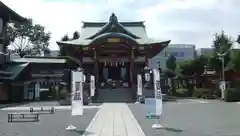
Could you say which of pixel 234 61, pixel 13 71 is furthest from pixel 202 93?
pixel 13 71

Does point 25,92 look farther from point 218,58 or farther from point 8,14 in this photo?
point 218,58

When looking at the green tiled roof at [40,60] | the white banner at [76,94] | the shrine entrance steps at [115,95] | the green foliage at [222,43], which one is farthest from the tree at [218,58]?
the white banner at [76,94]

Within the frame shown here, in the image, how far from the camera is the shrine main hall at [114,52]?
135 ft

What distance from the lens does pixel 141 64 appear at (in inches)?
1793

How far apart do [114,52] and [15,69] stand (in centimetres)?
1254

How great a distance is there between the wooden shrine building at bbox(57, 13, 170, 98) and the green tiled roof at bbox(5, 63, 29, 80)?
5310 millimetres

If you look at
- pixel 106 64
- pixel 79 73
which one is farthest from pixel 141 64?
pixel 79 73

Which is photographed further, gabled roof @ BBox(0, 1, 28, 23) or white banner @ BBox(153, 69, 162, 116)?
gabled roof @ BBox(0, 1, 28, 23)

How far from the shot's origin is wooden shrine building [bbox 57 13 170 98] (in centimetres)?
4116

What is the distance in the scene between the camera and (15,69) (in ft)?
135

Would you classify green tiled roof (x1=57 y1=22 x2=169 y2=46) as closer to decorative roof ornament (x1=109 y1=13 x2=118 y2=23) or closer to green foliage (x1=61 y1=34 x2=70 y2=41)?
decorative roof ornament (x1=109 y1=13 x2=118 y2=23)

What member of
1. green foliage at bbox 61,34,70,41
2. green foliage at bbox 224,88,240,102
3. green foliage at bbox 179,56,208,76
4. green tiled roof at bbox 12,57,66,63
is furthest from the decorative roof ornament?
green foliage at bbox 61,34,70,41

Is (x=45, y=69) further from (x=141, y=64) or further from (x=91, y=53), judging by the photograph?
(x=141, y=64)

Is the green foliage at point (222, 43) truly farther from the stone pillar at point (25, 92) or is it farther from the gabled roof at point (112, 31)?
the stone pillar at point (25, 92)
